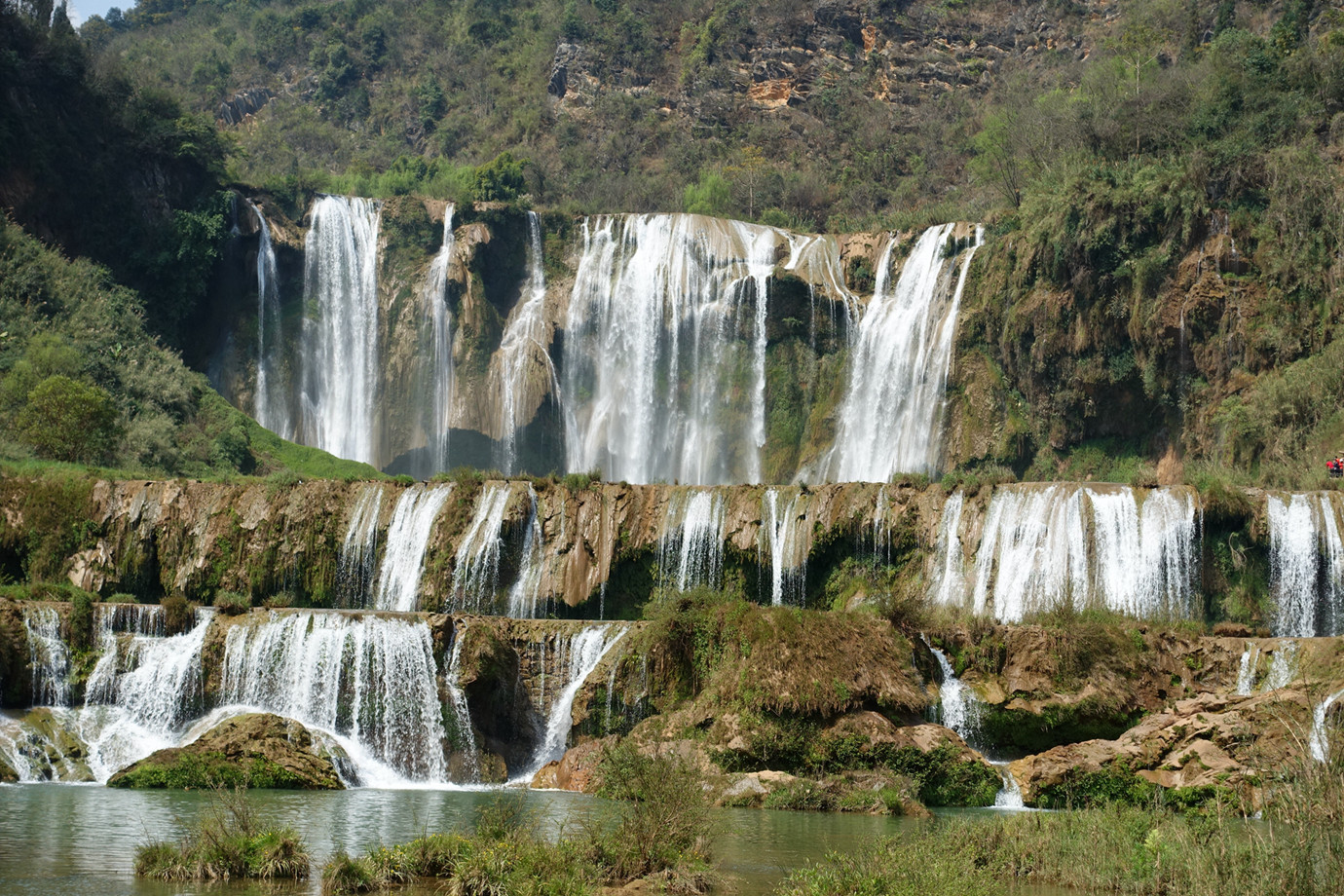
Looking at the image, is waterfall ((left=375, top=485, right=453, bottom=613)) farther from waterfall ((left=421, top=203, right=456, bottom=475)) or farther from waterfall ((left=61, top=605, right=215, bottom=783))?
waterfall ((left=421, top=203, right=456, bottom=475))

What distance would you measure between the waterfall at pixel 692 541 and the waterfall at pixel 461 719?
7.90m

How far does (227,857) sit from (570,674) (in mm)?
14334

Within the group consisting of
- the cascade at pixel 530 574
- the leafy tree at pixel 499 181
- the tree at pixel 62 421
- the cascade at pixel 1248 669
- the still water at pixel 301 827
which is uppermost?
the leafy tree at pixel 499 181

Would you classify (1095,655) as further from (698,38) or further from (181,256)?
(698,38)

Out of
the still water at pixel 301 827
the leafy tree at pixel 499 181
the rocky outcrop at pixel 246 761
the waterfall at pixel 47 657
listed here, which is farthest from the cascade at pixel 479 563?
the leafy tree at pixel 499 181

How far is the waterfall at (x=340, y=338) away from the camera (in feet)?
195

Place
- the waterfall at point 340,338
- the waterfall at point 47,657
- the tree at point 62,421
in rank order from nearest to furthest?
the waterfall at point 47,657
the tree at point 62,421
the waterfall at point 340,338

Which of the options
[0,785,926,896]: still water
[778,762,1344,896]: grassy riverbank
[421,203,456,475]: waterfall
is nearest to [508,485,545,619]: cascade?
[0,785,926,896]: still water

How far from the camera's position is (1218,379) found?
1700 inches

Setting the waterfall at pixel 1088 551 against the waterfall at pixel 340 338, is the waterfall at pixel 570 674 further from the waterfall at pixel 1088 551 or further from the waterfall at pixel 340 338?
the waterfall at pixel 340 338

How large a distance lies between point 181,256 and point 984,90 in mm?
49572

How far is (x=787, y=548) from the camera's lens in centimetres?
3456

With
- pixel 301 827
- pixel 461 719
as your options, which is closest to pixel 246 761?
pixel 461 719

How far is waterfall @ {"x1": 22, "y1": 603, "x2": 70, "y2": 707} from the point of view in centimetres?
2848
